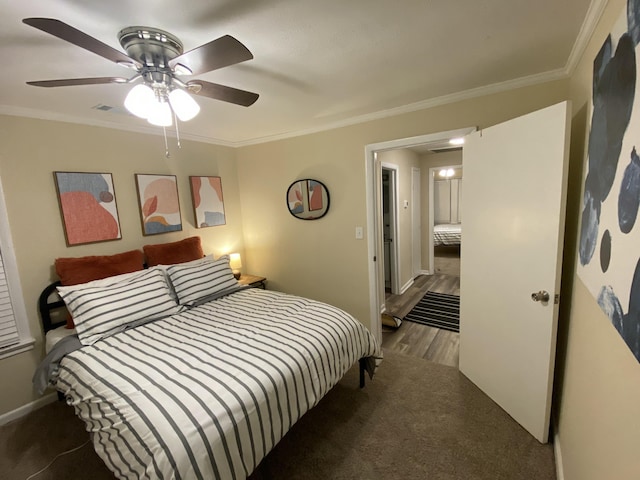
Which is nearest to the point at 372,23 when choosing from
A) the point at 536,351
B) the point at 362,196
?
the point at 362,196

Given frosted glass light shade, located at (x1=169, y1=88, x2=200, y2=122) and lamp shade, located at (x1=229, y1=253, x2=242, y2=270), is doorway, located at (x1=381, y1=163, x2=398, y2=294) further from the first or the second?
frosted glass light shade, located at (x1=169, y1=88, x2=200, y2=122)

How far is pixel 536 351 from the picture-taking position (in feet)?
5.61

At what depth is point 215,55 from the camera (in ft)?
3.75

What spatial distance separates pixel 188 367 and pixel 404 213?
12.9ft

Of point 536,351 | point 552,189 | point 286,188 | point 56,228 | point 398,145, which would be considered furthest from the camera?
point 286,188

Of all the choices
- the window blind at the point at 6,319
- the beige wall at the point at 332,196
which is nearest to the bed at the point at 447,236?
the beige wall at the point at 332,196

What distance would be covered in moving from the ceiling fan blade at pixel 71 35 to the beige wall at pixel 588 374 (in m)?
1.74

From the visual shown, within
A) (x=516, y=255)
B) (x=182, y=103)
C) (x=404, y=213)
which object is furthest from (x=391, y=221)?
(x=182, y=103)

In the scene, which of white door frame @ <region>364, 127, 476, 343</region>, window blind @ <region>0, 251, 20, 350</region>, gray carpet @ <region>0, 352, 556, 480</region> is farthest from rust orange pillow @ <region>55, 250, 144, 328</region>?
white door frame @ <region>364, 127, 476, 343</region>

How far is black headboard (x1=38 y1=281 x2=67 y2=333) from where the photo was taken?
2188 millimetres

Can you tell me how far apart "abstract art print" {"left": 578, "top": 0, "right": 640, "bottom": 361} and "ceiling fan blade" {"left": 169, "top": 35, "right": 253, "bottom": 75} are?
119 centimetres

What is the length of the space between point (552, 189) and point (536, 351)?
969 millimetres

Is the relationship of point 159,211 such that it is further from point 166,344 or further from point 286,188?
point 166,344

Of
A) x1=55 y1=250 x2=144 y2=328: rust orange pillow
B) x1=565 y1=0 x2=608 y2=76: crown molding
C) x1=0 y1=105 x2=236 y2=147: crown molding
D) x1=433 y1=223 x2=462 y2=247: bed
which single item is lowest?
x1=433 y1=223 x2=462 y2=247: bed
